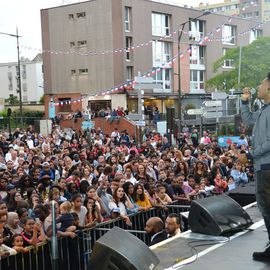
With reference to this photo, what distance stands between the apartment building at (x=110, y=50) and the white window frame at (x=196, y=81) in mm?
824

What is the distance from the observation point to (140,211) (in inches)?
329

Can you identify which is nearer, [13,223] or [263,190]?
[263,190]

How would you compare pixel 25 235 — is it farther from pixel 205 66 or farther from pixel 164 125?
pixel 205 66

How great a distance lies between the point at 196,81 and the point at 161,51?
5.91 meters

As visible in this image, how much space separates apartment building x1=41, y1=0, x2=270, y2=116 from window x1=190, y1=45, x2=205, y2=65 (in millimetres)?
998

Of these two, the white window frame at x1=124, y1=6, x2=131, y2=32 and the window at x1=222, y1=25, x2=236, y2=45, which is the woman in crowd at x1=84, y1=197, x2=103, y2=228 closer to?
the white window frame at x1=124, y1=6, x2=131, y2=32

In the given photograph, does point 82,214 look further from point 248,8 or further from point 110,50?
point 248,8

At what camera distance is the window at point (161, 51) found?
4338 cm

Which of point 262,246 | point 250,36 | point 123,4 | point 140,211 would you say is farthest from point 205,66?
point 262,246

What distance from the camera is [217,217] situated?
5.49 meters

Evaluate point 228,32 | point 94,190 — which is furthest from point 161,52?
point 94,190

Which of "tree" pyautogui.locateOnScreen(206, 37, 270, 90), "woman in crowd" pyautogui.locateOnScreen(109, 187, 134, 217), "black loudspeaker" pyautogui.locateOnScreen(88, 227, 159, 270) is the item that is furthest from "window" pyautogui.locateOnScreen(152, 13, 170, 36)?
"black loudspeaker" pyautogui.locateOnScreen(88, 227, 159, 270)

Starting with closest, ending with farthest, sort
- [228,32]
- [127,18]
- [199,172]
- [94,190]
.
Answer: [94,190], [199,172], [127,18], [228,32]

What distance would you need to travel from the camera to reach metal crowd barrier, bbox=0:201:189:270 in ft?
20.7
